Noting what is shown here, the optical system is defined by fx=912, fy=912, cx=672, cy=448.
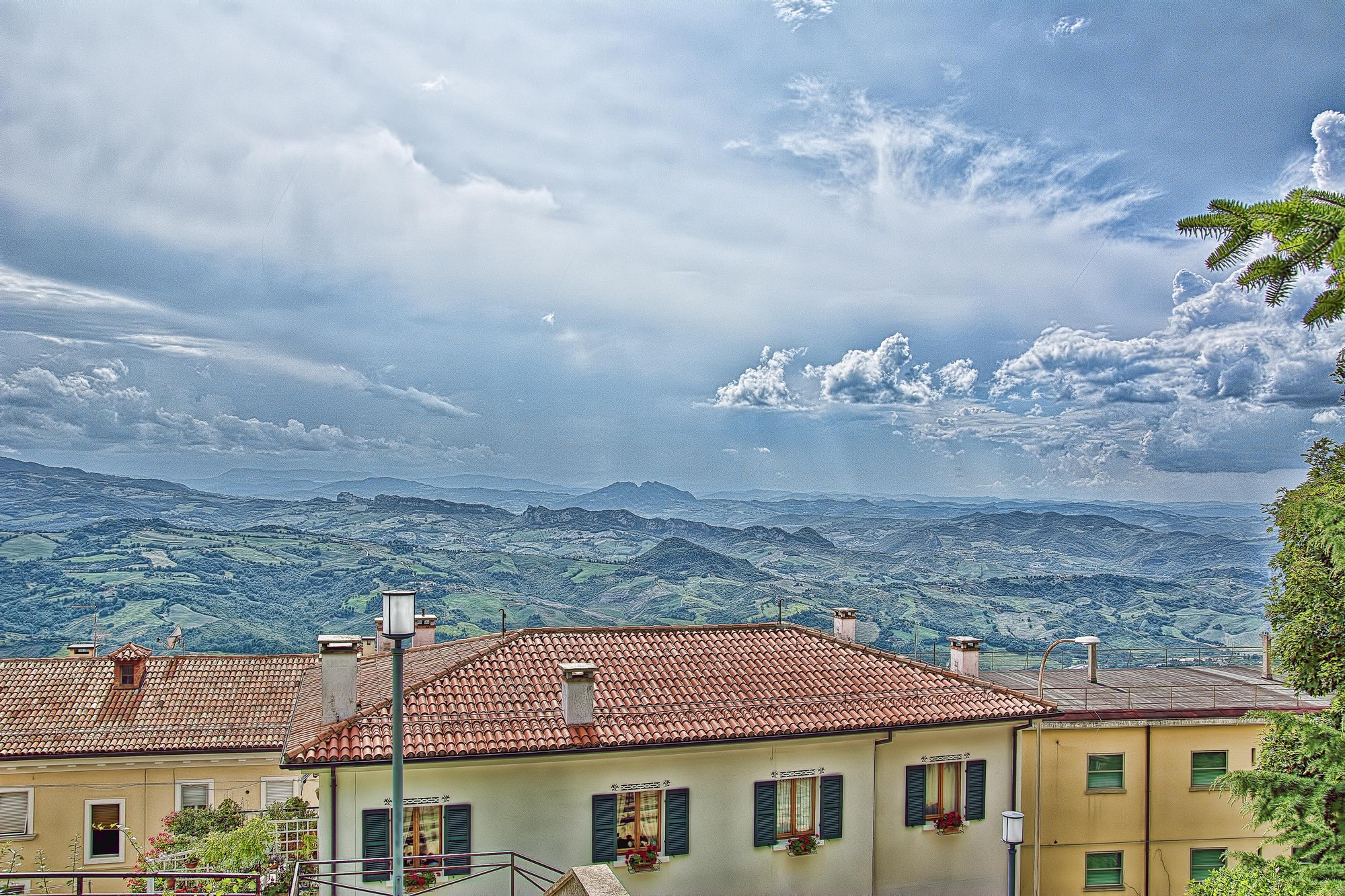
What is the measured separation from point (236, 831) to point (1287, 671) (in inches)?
784

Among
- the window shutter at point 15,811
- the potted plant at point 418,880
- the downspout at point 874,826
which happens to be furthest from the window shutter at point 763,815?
the window shutter at point 15,811

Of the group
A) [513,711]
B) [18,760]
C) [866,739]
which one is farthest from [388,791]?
[18,760]

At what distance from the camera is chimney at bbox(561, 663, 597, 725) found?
16297 mm

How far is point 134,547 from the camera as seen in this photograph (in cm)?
19925

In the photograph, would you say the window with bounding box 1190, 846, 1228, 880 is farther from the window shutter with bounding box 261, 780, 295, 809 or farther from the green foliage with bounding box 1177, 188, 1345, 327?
the window shutter with bounding box 261, 780, 295, 809

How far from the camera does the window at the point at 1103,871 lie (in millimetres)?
22406

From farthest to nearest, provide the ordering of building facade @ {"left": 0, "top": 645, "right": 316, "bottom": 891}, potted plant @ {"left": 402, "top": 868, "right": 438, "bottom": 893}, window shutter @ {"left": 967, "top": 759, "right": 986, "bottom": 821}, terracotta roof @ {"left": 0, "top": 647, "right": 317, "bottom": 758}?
terracotta roof @ {"left": 0, "top": 647, "right": 317, "bottom": 758} → building facade @ {"left": 0, "top": 645, "right": 316, "bottom": 891} → window shutter @ {"left": 967, "top": 759, "right": 986, "bottom": 821} → potted plant @ {"left": 402, "top": 868, "right": 438, "bottom": 893}

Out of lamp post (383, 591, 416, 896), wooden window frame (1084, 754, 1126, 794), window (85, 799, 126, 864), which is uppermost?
lamp post (383, 591, 416, 896)

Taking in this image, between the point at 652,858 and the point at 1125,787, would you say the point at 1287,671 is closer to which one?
the point at 1125,787

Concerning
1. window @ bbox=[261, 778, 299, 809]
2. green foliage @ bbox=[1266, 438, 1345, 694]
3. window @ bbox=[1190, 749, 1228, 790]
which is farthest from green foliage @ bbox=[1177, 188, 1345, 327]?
window @ bbox=[261, 778, 299, 809]

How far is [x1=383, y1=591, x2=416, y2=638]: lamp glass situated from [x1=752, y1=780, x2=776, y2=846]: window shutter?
9432 mm

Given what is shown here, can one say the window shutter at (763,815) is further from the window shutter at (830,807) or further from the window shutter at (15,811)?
the window shutter at (15,811)

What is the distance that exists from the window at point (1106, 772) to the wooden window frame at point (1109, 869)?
14cm

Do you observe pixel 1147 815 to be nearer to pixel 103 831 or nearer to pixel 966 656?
pixel 966 656
